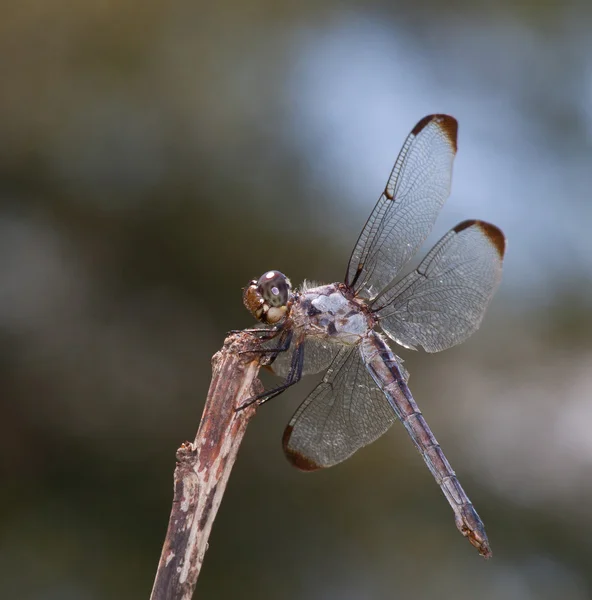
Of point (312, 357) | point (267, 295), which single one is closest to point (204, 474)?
point (267, 295)

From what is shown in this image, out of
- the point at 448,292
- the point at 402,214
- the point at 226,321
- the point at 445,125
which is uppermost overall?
the point at 445,125

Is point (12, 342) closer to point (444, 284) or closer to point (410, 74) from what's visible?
point (444, 284)

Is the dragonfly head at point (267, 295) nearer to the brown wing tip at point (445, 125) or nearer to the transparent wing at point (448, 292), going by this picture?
the transparent wing at point (448, 292)

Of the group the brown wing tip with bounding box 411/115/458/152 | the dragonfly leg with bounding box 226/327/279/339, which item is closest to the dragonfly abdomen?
the dragonfly leg with bounding box 226/327/279/339

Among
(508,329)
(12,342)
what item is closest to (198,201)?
(12,342)

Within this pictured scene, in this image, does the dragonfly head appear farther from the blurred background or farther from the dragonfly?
the blurred background

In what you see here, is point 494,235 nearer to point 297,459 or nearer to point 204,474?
point 297,459

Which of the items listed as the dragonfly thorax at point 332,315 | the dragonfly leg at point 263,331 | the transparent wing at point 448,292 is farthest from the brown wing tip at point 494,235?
the dragonfly leg at point 263,331
